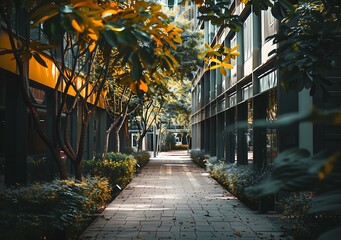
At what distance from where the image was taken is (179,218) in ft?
33.6

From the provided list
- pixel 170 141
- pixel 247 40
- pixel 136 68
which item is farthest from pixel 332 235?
pixel 170 141

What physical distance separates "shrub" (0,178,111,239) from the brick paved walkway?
1034 millimetres

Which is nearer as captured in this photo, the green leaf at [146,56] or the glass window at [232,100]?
the green leaf at [146,56]

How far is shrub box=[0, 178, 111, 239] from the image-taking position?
5.49 metres

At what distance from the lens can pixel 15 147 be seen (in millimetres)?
9945

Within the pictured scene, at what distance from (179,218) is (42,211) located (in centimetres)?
426

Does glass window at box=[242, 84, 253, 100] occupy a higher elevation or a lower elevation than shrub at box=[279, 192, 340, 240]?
higher

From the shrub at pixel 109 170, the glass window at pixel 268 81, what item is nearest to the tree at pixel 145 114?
the shrub at pixel 109 170

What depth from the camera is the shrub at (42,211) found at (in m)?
5.49

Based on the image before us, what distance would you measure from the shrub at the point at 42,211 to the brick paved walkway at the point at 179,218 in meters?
1.03

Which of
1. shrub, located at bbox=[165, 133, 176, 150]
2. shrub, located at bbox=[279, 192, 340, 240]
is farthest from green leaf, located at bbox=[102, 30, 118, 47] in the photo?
shrub, located at bbox=[165, 133, 176, 150]

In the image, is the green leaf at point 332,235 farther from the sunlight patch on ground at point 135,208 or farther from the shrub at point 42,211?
the sunlight patch on ground at point 135,208

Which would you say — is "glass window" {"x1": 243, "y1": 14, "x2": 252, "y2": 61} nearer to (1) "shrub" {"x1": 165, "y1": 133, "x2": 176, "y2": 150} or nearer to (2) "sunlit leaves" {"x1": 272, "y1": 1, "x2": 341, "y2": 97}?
(2) "sunlit leaves" {"x1": 272, "y1": 1, "x2": 341, "y2": 97}

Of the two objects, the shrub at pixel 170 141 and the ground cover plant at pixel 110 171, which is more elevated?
the shrub at pixel 170 141
